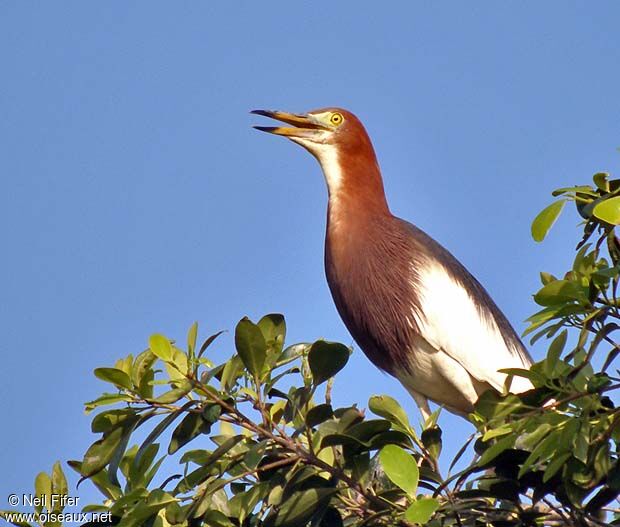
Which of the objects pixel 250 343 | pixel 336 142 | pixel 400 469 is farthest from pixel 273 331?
pixel 336 142

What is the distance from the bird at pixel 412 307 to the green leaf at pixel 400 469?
6.15 feet

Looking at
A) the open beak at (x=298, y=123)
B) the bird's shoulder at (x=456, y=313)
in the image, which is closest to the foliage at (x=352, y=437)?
the bird's shoulder at (x=456, y=313)

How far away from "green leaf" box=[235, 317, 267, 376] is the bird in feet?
6.12

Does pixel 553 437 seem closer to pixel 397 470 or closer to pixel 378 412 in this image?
pixel 397 470

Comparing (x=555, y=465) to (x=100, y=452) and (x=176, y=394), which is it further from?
(x=100, y=452)

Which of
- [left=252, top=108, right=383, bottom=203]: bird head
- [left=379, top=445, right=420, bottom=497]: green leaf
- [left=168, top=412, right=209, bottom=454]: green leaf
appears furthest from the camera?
[left=252, top=108, right=383, bottom=203]: bird head

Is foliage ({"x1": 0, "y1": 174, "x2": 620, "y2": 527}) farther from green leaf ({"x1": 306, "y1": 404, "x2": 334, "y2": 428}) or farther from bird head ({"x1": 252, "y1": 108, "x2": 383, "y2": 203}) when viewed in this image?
bird head ({"x1": 252, "y1": 108, "x2": 383, "y2": 203})

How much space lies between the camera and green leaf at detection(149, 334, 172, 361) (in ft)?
8.60

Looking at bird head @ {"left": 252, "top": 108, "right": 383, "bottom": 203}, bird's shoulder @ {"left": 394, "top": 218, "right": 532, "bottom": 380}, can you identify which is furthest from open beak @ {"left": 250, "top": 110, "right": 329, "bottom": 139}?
bird's shoulder @ {"left": 394, "top": 218, "right": 532, "bottom": 380}

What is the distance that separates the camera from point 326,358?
2779 millimetres

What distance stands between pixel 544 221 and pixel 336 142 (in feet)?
9.14

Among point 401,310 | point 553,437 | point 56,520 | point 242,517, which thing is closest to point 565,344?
point 553,437

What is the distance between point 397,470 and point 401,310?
2.12 metres

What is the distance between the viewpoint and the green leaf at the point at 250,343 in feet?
8.88
